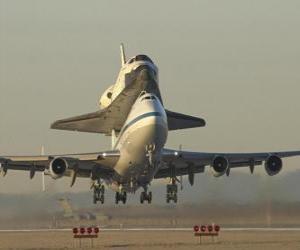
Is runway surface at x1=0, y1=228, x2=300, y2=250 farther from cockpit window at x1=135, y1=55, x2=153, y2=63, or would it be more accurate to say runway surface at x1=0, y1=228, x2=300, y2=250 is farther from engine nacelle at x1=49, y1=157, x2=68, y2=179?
cockpit window at x1=135, y1=55, x2=153, y2=63

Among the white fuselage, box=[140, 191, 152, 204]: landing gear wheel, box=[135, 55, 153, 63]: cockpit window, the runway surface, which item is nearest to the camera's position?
the runway surface

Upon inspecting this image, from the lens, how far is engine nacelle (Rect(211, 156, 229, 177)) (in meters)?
59.1

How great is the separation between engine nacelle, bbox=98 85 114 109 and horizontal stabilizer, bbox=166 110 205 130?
6124 mm

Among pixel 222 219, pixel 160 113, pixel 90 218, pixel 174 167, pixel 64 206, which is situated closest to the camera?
pixel 160 113

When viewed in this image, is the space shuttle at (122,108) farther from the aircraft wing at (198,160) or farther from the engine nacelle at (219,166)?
the engine nacelle at (219,166)

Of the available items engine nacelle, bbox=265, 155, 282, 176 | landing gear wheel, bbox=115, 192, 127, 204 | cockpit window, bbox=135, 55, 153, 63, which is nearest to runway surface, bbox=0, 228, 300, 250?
landing gear wheel, bbox=115, 192, 127, 204

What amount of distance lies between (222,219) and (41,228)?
1872cm

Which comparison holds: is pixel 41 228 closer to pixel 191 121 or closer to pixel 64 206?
pixel 64 206

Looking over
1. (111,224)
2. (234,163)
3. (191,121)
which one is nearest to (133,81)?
(191,121)

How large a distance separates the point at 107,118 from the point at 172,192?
42.2ft

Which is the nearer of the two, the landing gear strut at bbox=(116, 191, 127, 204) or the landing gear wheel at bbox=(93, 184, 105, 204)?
the landing gear wheel at bbox=(93, 184, 105, 204)

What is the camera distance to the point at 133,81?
69938 millimetres

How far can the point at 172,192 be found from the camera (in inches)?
2389

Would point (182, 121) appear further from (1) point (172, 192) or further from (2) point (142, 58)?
(1) point (172, 192)
